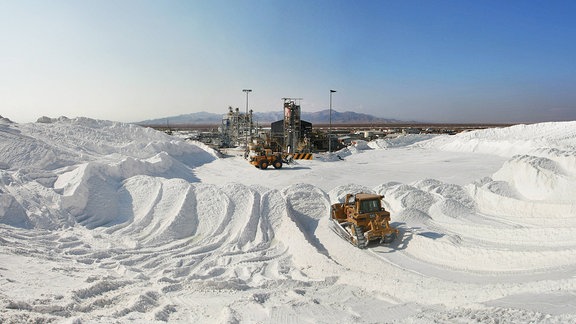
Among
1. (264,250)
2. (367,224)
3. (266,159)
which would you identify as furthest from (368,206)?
(266,159)

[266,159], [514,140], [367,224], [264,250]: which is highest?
[514,140]

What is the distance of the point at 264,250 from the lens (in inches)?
412

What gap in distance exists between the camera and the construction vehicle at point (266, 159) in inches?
899

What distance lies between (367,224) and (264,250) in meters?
2.81

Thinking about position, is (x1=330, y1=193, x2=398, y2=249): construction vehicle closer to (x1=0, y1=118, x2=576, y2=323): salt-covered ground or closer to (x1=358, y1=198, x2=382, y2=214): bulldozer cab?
(x1=358, y1=198, x2=382, y2=214): bulldozer cab

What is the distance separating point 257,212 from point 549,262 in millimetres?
7621

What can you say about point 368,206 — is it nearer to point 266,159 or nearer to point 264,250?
point 264,250

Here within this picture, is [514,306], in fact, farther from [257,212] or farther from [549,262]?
[257,212]

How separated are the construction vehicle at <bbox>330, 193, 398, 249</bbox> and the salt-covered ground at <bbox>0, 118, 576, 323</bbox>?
305 millimetres

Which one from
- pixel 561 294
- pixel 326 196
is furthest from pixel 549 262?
pixel 326 196

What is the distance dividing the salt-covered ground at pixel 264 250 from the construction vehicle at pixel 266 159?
4.88 metres

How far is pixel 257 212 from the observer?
12.2m

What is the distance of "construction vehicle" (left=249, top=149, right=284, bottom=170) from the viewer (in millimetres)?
22828

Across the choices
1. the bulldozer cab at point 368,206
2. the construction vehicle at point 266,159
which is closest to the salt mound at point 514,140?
the construction vehicle at point 266,159
